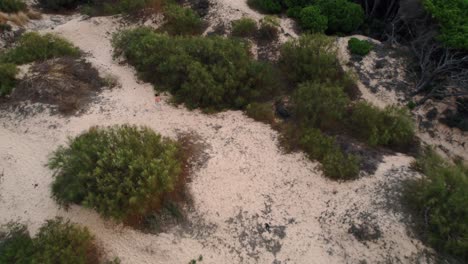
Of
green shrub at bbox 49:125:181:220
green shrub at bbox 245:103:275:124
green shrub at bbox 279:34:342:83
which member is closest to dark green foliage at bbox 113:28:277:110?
green shrub at bbox 245:103:275:124

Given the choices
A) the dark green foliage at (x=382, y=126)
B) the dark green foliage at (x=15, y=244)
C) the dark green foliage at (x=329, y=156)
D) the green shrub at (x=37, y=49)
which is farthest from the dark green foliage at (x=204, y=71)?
the dark green foliage at (x=15, y=244)

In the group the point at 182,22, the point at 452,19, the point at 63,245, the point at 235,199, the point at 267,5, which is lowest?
the point at 235,199

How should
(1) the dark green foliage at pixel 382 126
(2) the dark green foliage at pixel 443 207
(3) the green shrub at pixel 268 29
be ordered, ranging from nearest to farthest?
1. (2) the dark green foliage at pixel 443 207
2. (1) the dark green foliage at pixel 382 126
3. (3) the green shrub at pixel 268 29

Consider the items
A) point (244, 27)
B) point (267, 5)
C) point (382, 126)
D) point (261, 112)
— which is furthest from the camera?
point (267, 5)

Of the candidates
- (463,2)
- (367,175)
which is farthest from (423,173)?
(463,2)

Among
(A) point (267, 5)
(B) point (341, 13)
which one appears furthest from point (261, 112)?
(B) point (341, 13)

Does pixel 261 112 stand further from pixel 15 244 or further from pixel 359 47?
pixel 15 244

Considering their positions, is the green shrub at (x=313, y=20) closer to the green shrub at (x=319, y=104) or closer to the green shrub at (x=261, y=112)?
the green shrub at (x=319, y=104)
